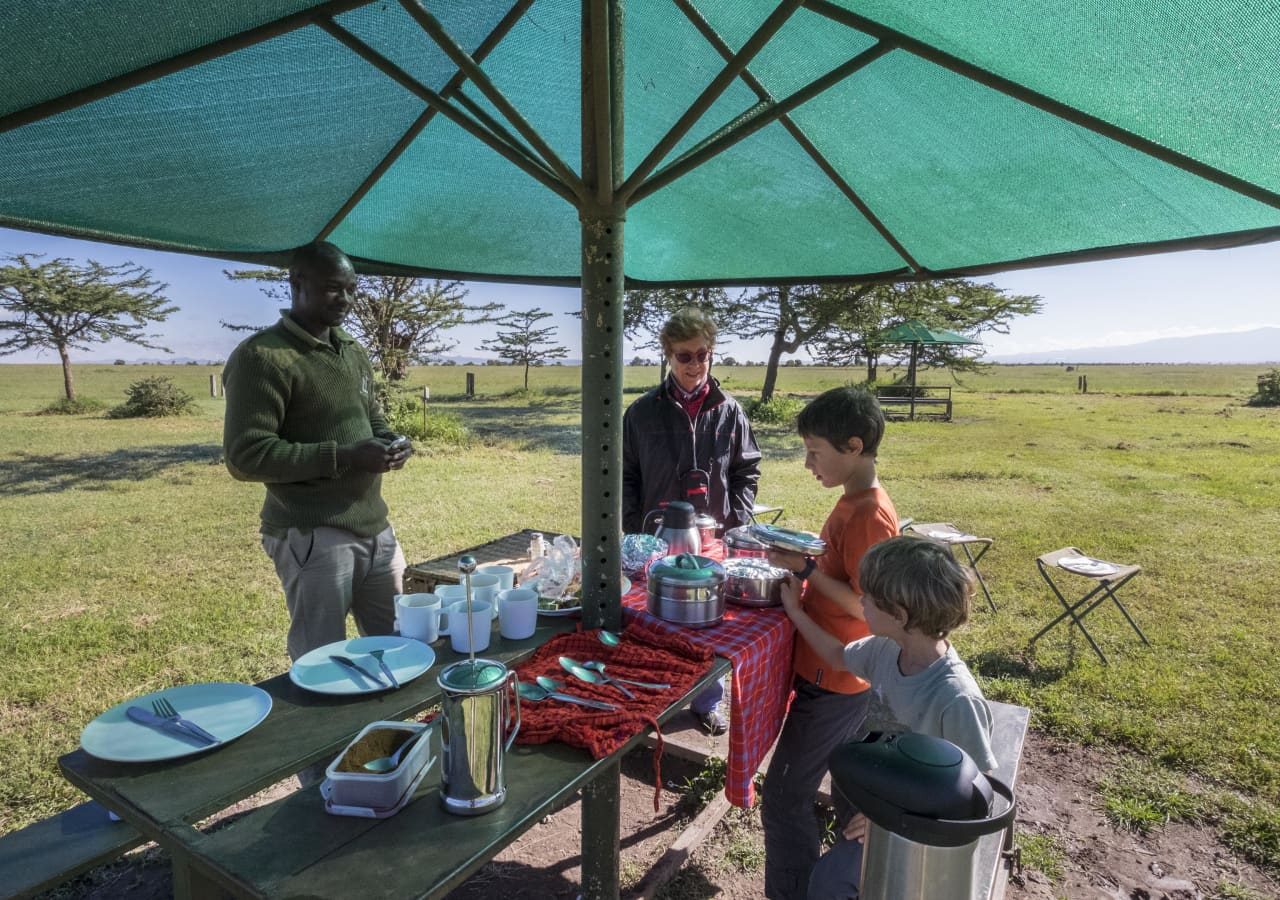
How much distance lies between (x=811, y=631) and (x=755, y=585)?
240 mm

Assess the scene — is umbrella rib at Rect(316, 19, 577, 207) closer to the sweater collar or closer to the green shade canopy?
the sweater collar

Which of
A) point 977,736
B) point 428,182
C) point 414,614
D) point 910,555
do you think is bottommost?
point 977,736

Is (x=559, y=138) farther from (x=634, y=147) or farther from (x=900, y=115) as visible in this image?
(x=900, y=115)

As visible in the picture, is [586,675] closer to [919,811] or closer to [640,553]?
[919,811]

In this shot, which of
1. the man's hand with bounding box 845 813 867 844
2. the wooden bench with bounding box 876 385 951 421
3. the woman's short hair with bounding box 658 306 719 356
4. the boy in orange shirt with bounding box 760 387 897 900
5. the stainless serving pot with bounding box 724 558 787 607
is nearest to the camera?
the man's hand with bounding box 845 813 867 844

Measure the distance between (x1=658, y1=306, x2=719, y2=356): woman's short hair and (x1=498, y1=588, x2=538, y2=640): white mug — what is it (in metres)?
1.60

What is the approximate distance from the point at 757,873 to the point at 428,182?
3.19 metres

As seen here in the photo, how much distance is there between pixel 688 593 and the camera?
2094 mm

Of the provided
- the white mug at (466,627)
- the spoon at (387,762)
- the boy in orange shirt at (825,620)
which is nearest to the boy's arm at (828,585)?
the boy in orange shirt at (825,620)

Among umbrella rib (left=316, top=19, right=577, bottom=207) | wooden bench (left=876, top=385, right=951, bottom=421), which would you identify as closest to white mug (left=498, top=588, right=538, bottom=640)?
umbrella rib (left=316, top=19, right=577, bottom=207)

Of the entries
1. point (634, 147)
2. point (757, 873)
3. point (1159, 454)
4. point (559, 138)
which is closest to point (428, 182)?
point (559, 138)

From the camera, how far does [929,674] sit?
1.79m

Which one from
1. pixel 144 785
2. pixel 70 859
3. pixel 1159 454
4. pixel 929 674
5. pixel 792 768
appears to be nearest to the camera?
pixel 144 785

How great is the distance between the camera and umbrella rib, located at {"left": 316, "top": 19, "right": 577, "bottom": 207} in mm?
1707
